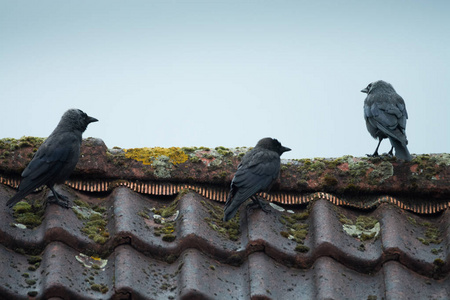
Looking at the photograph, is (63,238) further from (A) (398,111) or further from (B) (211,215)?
(A) (398,111)

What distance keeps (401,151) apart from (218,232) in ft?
7.46

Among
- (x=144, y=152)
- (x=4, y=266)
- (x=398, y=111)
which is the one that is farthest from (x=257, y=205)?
A: (x=398, y=111)

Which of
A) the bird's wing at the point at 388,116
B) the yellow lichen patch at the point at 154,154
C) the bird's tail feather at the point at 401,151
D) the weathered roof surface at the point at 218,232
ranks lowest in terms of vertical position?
the weathered roof surface at the point at 218,232

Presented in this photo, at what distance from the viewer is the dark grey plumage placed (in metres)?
6.97

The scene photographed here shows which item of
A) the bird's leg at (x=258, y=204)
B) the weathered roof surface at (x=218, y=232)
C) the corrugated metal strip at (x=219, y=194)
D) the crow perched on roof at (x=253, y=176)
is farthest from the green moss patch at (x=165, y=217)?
the bird's leg at (x=258, y=204)

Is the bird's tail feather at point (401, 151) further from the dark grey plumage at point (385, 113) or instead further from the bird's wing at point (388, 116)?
the bird's wing at point (388, 116)

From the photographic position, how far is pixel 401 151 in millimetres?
5965

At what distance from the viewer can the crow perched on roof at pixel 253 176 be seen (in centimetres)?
486

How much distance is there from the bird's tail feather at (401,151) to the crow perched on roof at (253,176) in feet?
3.44

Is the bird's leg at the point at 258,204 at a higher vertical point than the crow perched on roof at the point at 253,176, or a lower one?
lower

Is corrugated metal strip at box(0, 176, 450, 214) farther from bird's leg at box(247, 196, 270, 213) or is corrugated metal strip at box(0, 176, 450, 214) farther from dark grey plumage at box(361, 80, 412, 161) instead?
dark grey plumage at box(361, 80, 412, 161)

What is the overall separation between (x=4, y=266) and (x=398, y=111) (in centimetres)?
478

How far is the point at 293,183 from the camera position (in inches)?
207

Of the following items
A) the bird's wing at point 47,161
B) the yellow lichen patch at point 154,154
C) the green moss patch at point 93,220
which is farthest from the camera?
the yellow lichen patch at point 154,154
